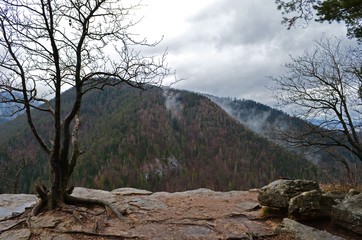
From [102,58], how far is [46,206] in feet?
18.0

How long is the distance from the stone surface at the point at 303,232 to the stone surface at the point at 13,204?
A: 27.8 ft

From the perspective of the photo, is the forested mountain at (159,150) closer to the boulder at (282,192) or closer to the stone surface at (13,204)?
the stone surface at (13,204)

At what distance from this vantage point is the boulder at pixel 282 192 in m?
6.90

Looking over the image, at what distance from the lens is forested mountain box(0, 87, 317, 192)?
9969 cm

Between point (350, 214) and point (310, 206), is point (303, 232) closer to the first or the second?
point (310, 206)

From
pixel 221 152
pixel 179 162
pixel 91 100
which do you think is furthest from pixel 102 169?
pixel 91 100

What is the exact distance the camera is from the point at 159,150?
440 feet

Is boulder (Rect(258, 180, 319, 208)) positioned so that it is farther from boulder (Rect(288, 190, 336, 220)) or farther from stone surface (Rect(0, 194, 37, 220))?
stone surface (Rect(0, 194, 37, 220))

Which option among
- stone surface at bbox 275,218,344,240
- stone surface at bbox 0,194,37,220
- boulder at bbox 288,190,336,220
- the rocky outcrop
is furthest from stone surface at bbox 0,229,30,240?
boulder at bbox 288,190,336,220

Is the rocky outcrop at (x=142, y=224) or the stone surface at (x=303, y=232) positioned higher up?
the stone surface at (x=303, y=232)

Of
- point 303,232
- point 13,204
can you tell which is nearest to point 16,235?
point 13,204

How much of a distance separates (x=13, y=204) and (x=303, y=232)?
10.3 meters

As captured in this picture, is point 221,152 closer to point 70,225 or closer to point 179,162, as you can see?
point 179,162

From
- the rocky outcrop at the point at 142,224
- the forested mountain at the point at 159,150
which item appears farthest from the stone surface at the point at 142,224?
the forested mountain at the point at 159,150
